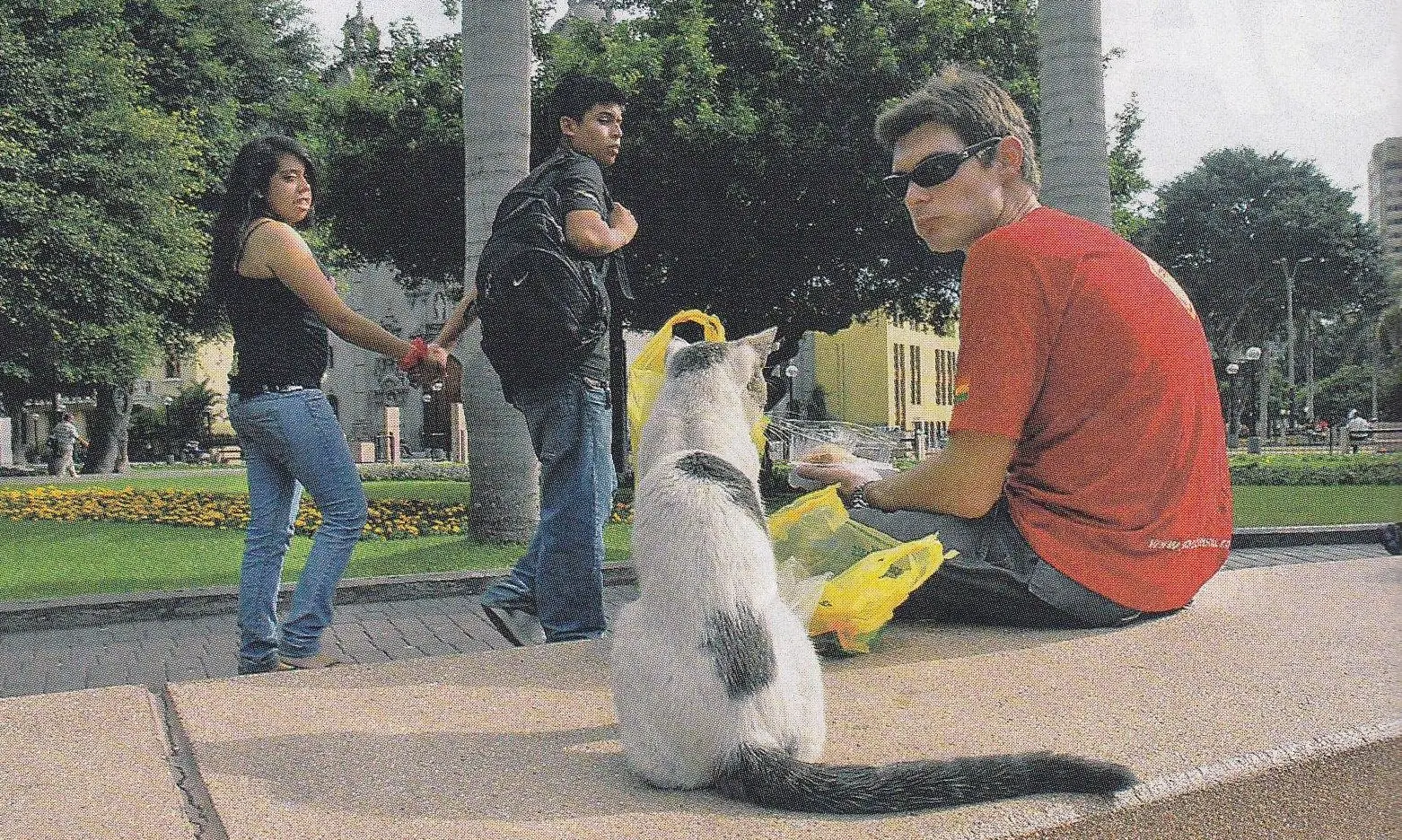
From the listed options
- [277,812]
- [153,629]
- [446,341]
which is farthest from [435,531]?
[277,812]

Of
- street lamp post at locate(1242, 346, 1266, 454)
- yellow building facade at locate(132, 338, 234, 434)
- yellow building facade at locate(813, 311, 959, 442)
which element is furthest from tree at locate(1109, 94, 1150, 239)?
yellow building facade at locate(132, 338, 234, 434)

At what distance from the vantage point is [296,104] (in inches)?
603

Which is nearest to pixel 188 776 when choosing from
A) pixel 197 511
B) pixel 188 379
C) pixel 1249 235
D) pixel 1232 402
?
pixel 197 511

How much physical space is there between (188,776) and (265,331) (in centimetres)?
206

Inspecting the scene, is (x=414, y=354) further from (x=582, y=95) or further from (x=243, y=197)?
(x=582, y=95)

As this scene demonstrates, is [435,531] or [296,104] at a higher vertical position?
[296,104]

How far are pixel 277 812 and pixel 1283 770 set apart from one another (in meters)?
2.03

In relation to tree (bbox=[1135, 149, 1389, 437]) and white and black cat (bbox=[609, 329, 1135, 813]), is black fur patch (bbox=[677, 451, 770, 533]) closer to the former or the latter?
white and black cat (bbox=[609, 329, 1135, 813])

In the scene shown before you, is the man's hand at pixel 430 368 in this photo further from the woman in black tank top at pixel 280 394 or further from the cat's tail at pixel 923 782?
the cat's tail at pixel 923 782

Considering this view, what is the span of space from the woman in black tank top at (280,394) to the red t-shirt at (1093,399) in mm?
2371

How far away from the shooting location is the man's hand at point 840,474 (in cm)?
321

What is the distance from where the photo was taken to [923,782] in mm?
1806

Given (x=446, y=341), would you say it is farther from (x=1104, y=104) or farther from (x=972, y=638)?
(x=1104, y=104)

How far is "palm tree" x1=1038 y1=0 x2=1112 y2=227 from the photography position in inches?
279
